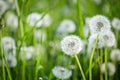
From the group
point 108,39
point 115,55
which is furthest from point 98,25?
point 115,55

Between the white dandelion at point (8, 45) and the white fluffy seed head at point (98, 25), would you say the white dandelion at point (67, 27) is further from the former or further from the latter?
the white fluffy seed head at point (98, 25)

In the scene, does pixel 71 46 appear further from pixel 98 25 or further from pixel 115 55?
pixel 115 55

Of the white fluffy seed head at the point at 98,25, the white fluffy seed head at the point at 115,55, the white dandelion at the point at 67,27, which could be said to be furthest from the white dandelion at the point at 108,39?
the white dandelion at the point at 67,27

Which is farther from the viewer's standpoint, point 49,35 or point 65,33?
point 49,35

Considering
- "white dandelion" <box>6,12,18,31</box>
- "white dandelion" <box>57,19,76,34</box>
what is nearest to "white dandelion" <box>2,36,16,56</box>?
"white dandelion" <box>6,12,18,31</box>

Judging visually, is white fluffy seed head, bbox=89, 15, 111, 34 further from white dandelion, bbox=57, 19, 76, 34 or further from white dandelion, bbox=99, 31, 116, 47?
white dandelion, bbox=57, 19, 76, 34

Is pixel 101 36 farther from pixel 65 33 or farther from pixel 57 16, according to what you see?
pixel 57 16

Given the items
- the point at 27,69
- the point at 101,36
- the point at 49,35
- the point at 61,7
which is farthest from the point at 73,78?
the point at 61,7

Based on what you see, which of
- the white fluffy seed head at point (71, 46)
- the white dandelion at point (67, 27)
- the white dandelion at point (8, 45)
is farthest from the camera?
the white dandelion at point (67, 27)
